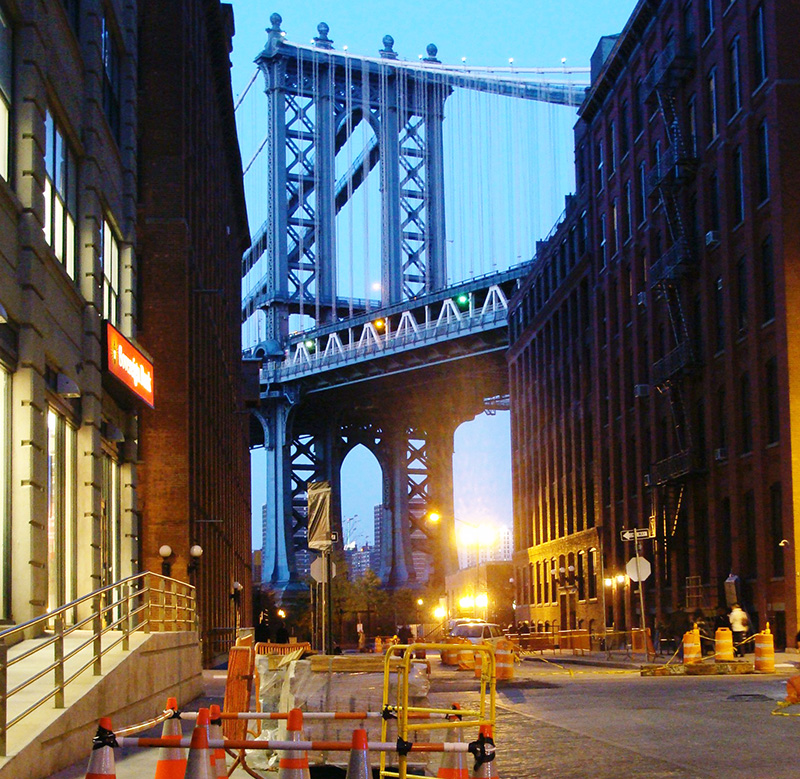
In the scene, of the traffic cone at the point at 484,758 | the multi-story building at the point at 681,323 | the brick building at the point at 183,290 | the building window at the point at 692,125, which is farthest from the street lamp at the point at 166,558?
the building window at the point at 692,125

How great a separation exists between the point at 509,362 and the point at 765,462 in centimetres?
5026

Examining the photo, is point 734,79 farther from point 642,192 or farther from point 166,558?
point 166,558

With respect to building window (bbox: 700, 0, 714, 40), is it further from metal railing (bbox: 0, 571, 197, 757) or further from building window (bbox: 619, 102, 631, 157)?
metal railing (bbox: 0, 571, 197, 757)

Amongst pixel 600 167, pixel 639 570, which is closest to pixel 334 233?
pixel 600 167

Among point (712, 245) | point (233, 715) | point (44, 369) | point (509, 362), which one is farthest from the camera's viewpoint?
point (509, 362)

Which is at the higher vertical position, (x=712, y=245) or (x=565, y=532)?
(x=712, y=245)

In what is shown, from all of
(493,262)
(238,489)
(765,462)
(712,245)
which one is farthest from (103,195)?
(493,262)

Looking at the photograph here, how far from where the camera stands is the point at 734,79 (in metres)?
46.1

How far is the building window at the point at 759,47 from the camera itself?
43.2m

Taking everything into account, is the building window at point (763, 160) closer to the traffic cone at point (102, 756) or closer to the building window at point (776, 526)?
the building window at point (776, 526)

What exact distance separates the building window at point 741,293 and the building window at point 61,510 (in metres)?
28.1

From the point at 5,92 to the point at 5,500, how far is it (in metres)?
5.35

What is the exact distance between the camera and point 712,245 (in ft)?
155

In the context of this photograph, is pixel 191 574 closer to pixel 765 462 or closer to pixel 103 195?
pixel 103 195
